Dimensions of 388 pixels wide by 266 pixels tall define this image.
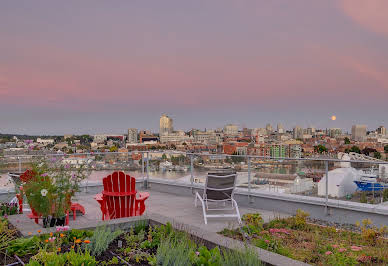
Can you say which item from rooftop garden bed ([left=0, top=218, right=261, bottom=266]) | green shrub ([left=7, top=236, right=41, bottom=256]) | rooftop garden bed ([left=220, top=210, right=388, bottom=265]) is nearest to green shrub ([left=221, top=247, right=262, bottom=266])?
rooftop garden bed ([left=0, top=218, right=261, bottom=266])

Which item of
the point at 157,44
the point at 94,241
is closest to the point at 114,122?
the point at 157,44

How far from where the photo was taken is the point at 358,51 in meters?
17.0

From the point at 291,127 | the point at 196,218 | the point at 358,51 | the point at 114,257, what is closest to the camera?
the point at 114,257

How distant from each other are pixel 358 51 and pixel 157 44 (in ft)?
33.0

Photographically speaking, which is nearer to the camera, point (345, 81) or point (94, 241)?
point (94, 241)

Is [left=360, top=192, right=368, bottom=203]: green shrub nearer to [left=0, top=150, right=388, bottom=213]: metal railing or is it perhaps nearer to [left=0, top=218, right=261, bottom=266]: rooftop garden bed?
[left=0, top=150, right=388, bottom=213]: metal railing

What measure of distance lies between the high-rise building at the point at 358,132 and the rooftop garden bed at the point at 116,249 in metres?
24.1

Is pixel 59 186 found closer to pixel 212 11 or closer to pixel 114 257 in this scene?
pixel 114 257

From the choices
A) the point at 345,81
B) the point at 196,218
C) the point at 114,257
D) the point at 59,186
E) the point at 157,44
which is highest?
the point at 157,44

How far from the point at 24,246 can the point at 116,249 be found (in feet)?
2.84

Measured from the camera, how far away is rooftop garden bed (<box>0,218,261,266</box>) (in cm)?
279

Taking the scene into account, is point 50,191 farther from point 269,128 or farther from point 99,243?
point 269,128

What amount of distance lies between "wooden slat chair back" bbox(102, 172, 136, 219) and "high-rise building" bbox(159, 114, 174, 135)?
51.8 ft

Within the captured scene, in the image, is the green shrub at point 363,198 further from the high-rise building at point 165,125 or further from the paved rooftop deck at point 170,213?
the high-rise building at point 165,125
